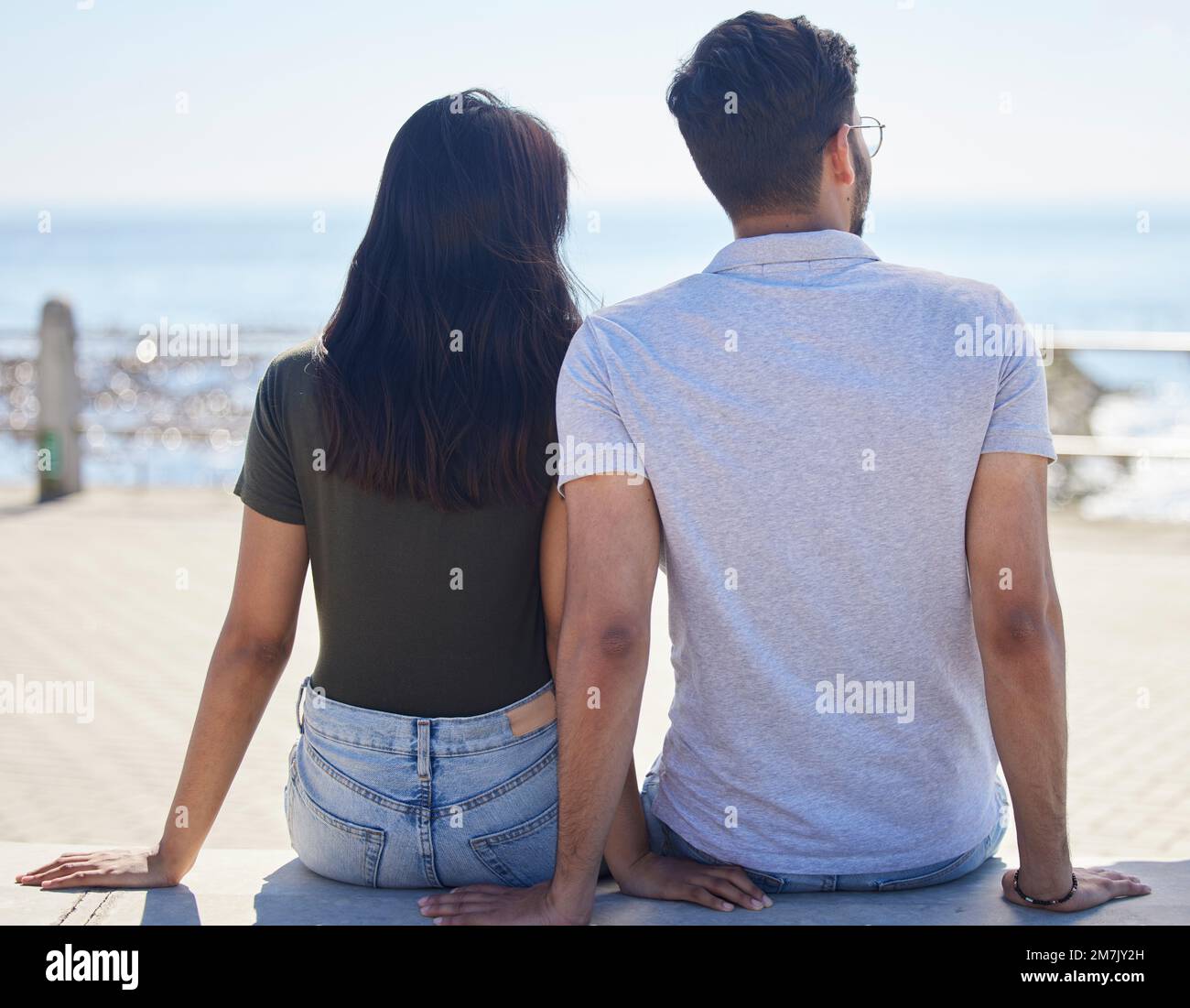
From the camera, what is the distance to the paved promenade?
496 cm

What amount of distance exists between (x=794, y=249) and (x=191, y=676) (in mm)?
5272

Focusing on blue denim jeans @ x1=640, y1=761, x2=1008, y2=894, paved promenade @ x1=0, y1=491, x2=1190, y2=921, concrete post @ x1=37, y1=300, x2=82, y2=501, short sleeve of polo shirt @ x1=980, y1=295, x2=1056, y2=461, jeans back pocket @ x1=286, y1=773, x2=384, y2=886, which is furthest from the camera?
concrete post @ x1=37, y1=300, x2=82, y2=501

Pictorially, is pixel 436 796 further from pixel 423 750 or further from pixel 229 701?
pixel 229 701

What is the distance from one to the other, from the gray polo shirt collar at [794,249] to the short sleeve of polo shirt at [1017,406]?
0.99 feet

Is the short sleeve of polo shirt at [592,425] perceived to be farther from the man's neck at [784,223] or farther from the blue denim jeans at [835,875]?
the blue denim jeans at [835,875]

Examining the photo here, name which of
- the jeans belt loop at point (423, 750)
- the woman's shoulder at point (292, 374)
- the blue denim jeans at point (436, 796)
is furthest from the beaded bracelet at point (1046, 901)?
the woman's shoulder at point (292, 374)

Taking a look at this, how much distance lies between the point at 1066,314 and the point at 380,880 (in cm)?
5432

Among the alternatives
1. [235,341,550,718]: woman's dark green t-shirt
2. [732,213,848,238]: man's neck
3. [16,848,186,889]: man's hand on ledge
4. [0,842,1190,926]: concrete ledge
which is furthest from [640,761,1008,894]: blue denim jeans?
[732,213,848,238]: man's neck

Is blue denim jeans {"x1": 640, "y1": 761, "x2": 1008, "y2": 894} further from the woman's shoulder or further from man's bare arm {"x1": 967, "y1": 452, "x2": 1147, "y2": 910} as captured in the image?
the woman's shoulder

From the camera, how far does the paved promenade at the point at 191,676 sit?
16.3ft

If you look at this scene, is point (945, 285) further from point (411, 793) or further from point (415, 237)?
point (411, 793)

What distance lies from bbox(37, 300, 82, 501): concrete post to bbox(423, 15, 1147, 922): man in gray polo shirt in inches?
411

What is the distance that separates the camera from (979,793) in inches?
103
